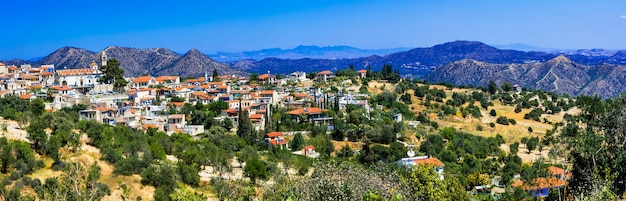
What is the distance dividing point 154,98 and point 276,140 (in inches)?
575

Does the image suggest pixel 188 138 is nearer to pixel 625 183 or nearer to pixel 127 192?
pixel 127 192

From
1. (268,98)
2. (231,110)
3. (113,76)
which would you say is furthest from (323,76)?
(113,76)

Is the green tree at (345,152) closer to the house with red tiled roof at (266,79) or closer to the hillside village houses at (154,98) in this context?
the hillside village houses at (154,98)

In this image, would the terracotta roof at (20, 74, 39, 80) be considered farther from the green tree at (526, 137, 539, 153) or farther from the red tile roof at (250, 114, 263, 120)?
the green tree at (526, 137, 539, 153)

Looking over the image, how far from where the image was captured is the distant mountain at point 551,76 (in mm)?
116044

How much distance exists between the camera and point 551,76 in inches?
5108

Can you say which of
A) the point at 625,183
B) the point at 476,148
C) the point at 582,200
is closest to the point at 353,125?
the point at 476,148

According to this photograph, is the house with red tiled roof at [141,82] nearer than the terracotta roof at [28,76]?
No

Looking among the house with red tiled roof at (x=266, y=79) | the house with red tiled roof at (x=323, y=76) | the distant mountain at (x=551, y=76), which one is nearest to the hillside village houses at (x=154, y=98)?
the house with red tiled roof at (x=266, y=79)

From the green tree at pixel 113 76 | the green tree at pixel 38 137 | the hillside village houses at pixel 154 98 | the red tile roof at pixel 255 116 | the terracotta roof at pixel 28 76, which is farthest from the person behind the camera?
the terracotta roof at pixel 28 76

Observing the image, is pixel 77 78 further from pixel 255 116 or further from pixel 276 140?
pixel 276 140

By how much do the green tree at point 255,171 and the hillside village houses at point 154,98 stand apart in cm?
1048

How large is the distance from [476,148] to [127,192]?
27.2m

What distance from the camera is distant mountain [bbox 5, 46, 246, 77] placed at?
392ft
